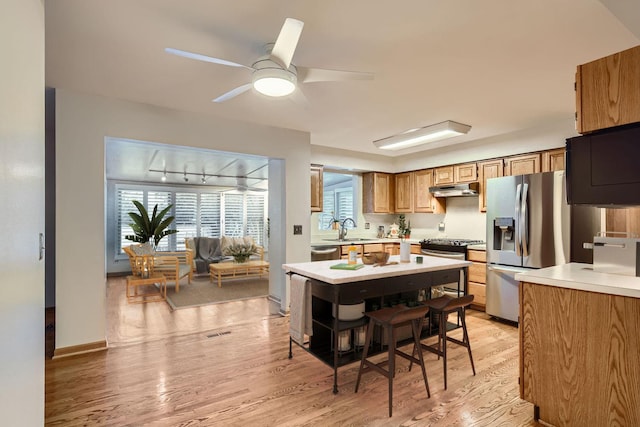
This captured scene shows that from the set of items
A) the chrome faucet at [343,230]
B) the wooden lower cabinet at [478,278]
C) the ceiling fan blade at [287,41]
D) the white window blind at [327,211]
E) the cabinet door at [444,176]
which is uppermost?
the ceiling fan blade at [287,41]

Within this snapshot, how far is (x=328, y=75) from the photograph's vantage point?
210 centimetres

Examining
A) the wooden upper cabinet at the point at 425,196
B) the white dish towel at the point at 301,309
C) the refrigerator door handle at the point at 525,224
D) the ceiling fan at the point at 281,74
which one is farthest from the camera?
the wooden upper cabinet at the point at 425,196

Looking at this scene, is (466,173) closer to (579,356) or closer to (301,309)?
(579,356)

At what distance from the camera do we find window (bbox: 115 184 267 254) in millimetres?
7625

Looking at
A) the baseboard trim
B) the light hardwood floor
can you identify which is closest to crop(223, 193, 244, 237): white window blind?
the light hardwood floor

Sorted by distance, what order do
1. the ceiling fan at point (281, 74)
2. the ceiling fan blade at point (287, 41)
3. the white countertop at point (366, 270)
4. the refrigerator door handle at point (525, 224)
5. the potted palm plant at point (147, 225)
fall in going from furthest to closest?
the potted palm plant at point (147, 225) → the refrigerator door handle at point (525, 224) → the white countertop at point (366, 270) → the ceiling fan at point (281, 74) → the ceiling fan blade at point (287, 41)

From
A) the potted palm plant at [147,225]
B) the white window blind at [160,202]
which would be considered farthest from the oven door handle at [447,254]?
the white window blind at [160,202]

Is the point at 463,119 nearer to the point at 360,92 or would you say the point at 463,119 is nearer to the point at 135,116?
the point at 360,92

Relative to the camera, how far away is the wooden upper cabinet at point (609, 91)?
5.57 ft

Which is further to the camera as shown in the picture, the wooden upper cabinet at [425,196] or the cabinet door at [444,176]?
the wooden upper cabinet at [425,196]

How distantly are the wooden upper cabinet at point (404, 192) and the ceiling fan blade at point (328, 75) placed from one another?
12.7 ft

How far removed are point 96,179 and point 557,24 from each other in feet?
12.5

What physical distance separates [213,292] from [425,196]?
13.0ft

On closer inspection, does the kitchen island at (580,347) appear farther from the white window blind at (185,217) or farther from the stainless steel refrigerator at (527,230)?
the white window blind at (185,217)
